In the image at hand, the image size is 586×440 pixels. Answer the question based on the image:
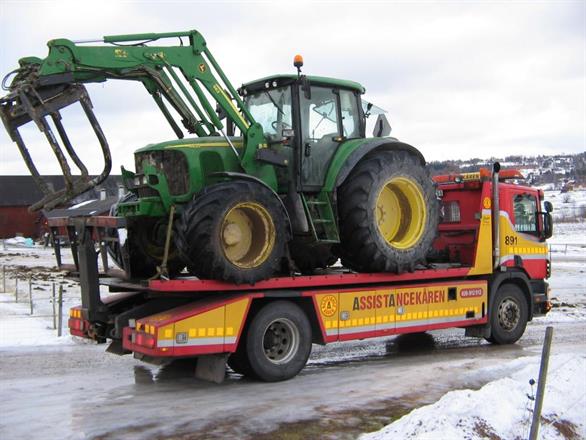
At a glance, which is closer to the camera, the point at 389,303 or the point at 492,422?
the point at 492,422

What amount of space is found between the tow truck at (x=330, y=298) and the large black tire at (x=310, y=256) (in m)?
0.41

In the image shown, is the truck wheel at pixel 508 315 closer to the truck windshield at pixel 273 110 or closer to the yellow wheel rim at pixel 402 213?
the yellow wheel rim at pixel 402 213

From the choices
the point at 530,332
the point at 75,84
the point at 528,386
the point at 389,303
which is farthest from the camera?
the point at 530,332

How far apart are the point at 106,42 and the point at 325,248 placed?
13.5 feet

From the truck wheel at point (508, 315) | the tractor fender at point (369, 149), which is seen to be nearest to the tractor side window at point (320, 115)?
the tractor fender at point (369, 149)

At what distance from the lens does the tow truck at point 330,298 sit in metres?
8.51

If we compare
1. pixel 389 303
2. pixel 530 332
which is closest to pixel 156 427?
pixel 389 303

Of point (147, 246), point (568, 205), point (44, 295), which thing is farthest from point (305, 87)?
point (568, 205)

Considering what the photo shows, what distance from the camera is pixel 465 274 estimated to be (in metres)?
11.6

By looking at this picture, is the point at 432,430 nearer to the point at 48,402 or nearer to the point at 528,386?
the point at 528,386

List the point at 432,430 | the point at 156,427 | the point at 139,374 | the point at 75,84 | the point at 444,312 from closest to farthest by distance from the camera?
the point at 432,430
the point at 156,427
the point at 75,84
the point at 139,374
the point at 444,312

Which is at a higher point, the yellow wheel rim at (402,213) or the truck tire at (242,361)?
the yellow wheel rim at (402,213)

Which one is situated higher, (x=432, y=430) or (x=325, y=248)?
(x=325, y=248)

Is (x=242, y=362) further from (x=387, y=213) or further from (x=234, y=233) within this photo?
(x=387, y=213)
